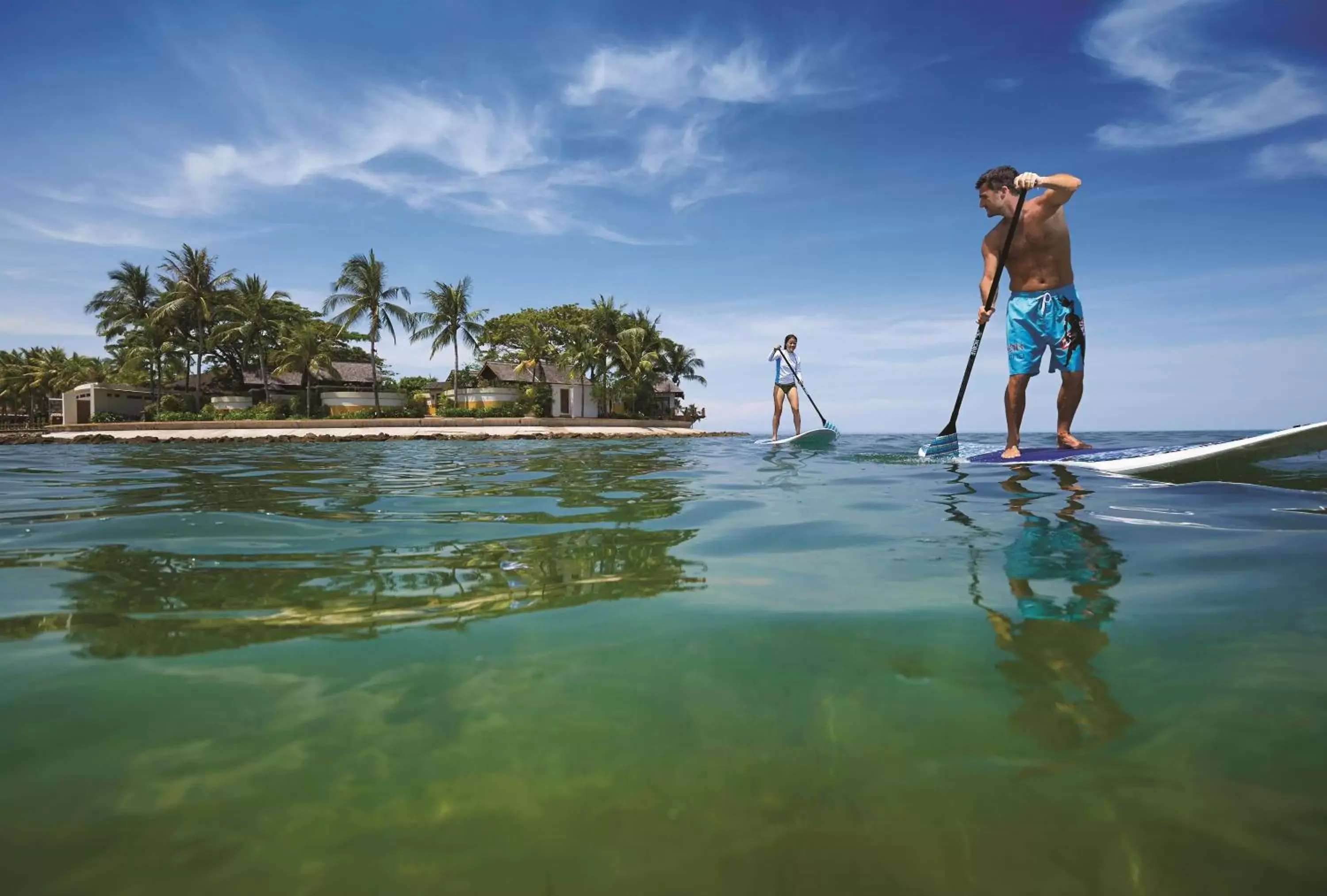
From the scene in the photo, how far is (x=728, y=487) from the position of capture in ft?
18.5

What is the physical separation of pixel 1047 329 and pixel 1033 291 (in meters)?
0.41

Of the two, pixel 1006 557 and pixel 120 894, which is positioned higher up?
pixel 1006 557

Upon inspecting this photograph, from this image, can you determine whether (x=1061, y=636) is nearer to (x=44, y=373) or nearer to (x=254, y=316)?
(x=254, y=316)

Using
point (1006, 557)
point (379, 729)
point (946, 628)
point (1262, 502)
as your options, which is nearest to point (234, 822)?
point (379, 729)

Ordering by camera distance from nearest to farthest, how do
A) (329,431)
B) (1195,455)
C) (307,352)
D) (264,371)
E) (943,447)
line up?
(1195,455) < (943,447) < (329,431) < (307,352) < (264,371)

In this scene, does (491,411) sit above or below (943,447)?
above

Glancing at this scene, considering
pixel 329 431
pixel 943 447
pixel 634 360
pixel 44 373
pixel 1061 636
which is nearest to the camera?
pixel 1061 636

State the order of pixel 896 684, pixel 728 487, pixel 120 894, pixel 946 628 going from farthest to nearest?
pixel 728 487, pixel 946 628, pixel 896 684, pixel 120 894

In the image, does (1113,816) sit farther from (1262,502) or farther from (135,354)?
(135,354)

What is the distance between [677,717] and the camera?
1.40 metres

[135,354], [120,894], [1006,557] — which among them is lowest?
[120,894]

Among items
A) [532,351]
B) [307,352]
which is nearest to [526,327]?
[532,351]

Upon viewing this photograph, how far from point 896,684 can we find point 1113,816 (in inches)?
20.5

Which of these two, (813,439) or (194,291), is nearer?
(813,439)
